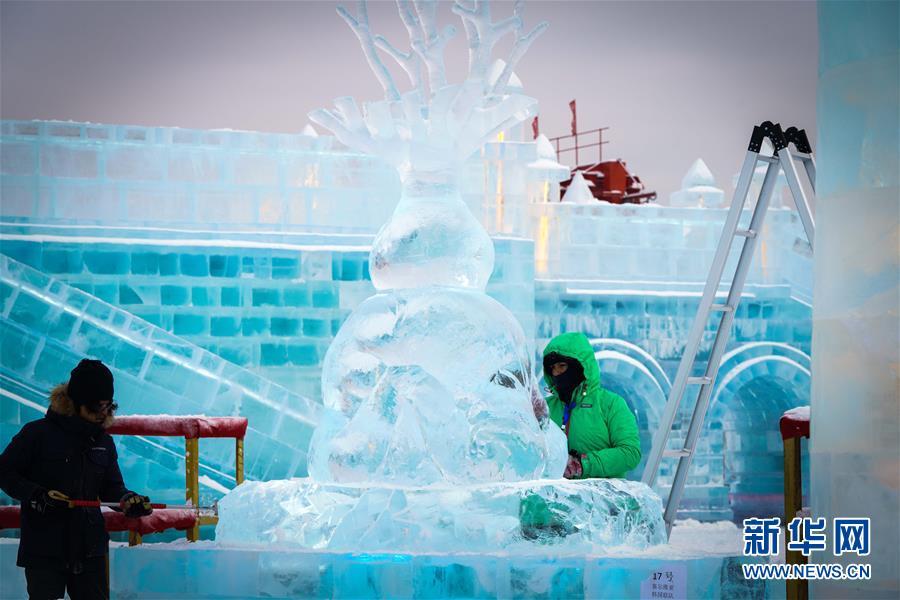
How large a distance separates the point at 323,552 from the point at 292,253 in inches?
159

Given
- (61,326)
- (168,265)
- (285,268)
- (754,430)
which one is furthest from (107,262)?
(754,430)

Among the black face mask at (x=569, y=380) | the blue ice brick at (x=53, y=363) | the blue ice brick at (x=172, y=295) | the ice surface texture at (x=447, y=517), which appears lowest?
the ice surface texture at (x=447, y=517)

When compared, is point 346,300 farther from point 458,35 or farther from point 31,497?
point 31,497

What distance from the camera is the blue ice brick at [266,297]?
Result: 24.3ft

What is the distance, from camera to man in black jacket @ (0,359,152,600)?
3229 millimetres

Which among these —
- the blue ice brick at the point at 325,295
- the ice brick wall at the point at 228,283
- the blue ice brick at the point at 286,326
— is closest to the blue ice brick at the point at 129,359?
the ice brick wall at the point at 228,283

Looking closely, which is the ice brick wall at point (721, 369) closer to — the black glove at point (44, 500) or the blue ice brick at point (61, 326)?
the blue ice brick at point (61, 326)

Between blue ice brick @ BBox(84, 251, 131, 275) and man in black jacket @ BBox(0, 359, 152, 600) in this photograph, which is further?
blue ice brick @ BBox(84, 251, 131, 275)

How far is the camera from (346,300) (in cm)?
750

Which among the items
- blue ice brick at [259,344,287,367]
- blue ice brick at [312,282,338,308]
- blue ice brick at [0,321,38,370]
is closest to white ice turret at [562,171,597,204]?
blue ice brick at [312,282,338,308]

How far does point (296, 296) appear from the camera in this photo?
24.5 feet

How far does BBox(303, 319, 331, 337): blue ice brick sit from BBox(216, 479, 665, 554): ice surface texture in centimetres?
334

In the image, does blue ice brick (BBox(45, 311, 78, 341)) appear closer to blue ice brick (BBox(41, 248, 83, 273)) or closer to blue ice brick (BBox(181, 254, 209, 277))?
blue ice brick (BBox(41, 248, 83, 273))

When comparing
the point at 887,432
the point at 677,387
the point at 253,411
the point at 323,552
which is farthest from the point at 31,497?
the point at 253,411
